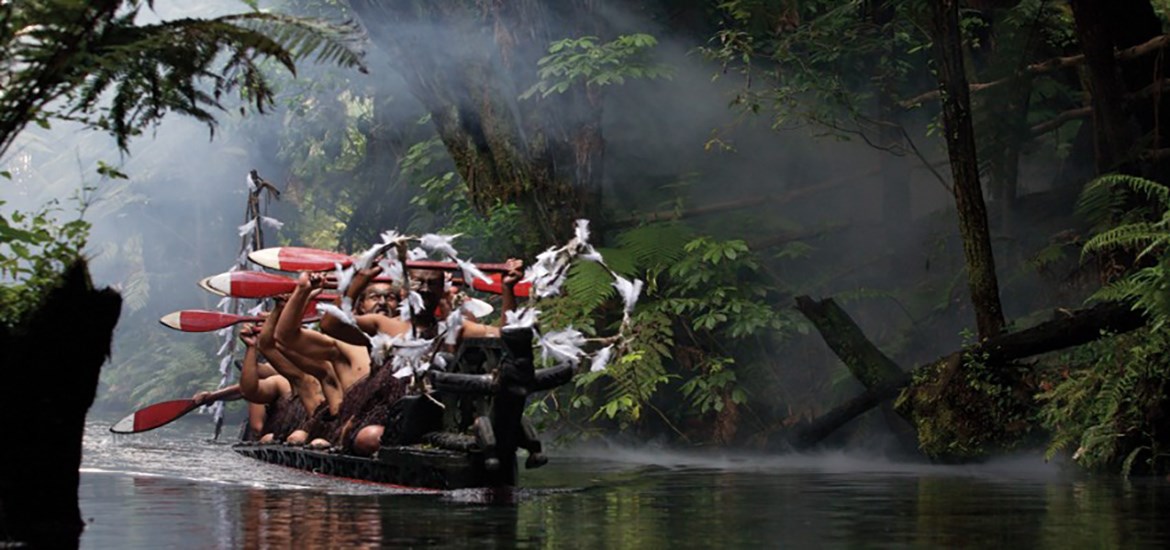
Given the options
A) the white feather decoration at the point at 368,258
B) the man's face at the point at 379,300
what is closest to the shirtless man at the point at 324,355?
the man's face at the point at 379,300

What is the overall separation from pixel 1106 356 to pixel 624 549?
8.30 meters

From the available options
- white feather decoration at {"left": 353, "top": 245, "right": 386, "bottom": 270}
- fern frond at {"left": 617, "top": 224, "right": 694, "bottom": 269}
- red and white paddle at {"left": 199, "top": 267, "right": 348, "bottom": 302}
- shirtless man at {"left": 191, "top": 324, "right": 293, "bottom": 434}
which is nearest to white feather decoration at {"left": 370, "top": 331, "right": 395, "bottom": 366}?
white feather decoration at {"left": 353, "top": 245, "right": 386, "bottom": 270}

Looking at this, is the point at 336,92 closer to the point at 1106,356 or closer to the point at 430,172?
the point at 430,172

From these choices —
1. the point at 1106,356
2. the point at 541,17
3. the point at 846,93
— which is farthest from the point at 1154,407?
the point at 541,17

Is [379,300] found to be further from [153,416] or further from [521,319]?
[153,416]

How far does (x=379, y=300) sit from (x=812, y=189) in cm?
968

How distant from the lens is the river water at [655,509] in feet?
33.0

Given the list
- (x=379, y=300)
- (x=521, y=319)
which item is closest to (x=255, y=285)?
(x=379, y=300)

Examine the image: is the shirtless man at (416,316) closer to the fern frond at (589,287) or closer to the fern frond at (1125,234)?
the fern frond at (589,287)

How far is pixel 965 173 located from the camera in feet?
59.9

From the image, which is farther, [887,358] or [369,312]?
[887,358]

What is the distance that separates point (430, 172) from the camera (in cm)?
2931

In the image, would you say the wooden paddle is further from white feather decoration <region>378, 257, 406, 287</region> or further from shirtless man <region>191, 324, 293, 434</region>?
shirtless man <region>191, 324, 293, 434</region>

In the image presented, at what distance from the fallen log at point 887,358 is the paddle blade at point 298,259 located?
528cm
